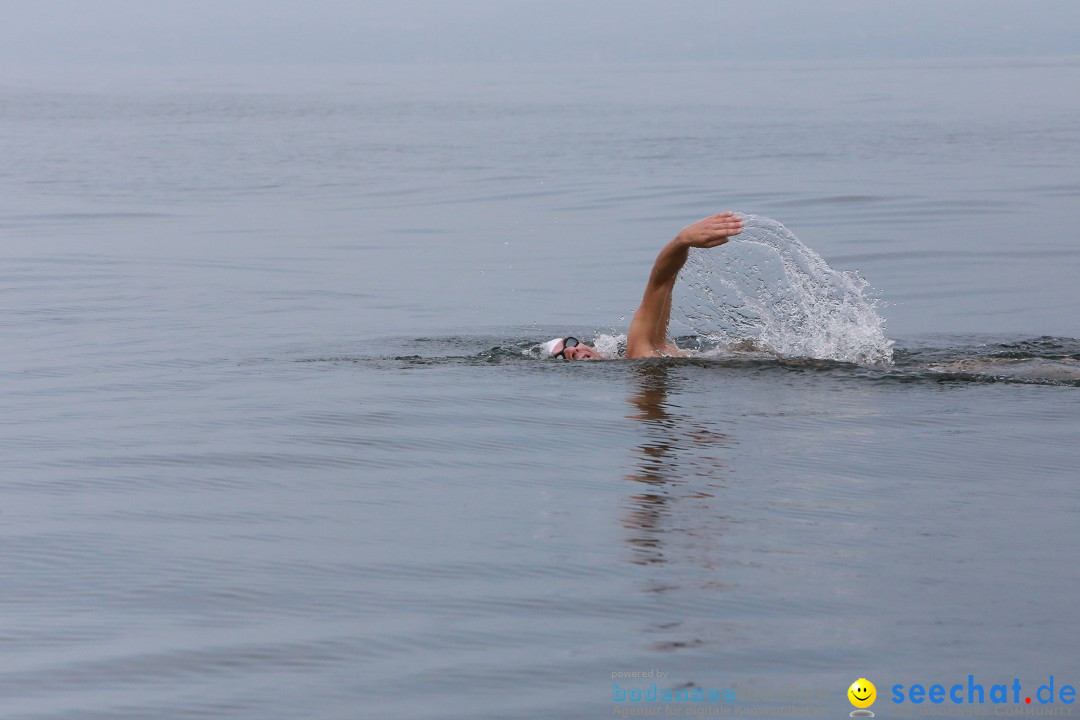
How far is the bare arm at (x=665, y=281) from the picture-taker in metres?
9.83

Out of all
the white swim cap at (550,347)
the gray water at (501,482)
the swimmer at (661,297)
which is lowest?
the gray water at (501,482)

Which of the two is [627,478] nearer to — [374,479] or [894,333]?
[374,479]

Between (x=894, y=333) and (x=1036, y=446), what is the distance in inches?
189

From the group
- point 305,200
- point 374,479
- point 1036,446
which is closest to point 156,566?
point 374,479

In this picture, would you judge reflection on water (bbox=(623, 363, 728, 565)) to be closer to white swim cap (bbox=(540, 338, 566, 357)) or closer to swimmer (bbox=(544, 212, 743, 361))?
swimmer (bbox=(544, 212, 743, 361))

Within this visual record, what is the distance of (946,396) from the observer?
9.68m

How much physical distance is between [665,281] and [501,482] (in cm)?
316

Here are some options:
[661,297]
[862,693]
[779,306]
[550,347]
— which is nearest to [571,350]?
[550,347]

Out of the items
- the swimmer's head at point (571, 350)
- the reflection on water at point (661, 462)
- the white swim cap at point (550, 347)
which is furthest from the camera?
the white swim cap at point (550, 347)

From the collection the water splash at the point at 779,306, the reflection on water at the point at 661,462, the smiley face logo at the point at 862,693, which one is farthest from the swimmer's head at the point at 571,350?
the smiley face logo at the point at 862,693

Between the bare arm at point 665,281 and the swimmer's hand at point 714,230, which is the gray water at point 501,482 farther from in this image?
the swimmer's hand at point 714,230
